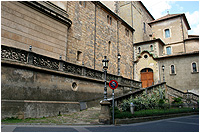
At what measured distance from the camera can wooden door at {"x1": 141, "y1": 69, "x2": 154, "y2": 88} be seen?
27.6 metres

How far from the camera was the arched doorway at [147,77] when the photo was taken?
27.6m

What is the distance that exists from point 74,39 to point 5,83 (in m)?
9.88

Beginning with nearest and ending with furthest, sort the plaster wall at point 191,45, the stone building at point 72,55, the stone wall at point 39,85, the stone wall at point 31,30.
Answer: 1. the stone wall at point 39,85
2. the stone building at point 72,55
3. the stone wall at point 31,30
4. the plaster wall at point 191,45

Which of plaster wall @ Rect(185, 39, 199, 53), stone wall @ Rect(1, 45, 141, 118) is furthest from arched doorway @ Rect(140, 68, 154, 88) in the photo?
stone wall @ Rect(1, 45, 141, 118)

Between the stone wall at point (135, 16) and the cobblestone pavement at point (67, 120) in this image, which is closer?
the cobblestone pavement at point (67, 120)

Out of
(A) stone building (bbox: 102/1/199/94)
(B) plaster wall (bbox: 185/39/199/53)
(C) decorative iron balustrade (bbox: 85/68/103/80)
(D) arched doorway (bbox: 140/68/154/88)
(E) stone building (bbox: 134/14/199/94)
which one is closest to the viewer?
(C) decorative iron balustrade (bbox: 85/68/103/80)

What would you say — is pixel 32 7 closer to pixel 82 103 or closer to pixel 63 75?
pixel 63 75

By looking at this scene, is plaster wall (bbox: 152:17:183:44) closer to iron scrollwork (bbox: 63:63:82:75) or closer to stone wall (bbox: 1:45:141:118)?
stone wall (bbox: 1:45:141:118)

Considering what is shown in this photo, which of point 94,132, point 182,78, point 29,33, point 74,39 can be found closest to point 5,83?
point 29,33

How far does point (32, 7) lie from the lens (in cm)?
1326

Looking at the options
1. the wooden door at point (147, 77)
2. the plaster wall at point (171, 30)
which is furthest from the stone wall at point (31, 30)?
the plaster wall at point (171, 30)

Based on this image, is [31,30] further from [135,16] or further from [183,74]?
[135,16]

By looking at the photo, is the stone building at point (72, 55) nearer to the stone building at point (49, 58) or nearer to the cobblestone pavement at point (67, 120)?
the stone building at point (49, 58)

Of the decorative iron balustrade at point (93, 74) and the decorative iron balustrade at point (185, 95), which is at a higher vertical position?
the decorative iron balustrade at point (93, 74)
